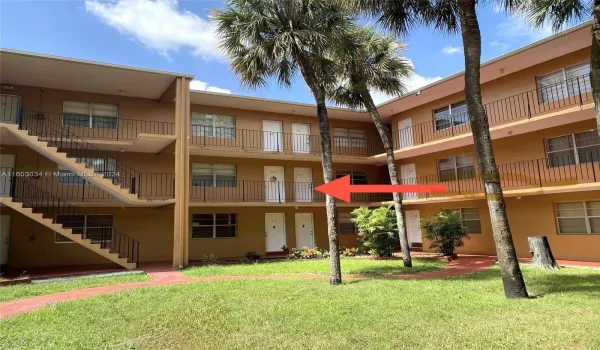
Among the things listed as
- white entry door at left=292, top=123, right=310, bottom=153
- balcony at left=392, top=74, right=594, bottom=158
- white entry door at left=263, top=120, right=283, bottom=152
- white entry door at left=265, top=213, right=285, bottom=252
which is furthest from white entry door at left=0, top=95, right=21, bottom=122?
balcony at left=392, top=74, right=594, bottom=158

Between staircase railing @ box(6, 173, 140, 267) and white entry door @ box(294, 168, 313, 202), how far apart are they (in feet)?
27.8

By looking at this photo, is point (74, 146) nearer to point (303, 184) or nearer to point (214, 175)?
point (214, 175)

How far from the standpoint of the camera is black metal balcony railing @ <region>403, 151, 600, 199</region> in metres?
14.7

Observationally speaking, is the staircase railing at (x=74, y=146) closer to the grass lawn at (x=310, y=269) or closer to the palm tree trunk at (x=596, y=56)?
the grass lawn at (x=310, y=269)

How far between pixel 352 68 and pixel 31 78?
12.6 metres

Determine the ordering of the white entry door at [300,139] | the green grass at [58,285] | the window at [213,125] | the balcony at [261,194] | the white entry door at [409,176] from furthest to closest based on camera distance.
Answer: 1. the white entry door at [300,139]
2. the white entry door at [409,176]
3. the window at [213,125]
4. the balcony at [261,194]
5. the green grass at [58,285]

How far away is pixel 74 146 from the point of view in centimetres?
1655

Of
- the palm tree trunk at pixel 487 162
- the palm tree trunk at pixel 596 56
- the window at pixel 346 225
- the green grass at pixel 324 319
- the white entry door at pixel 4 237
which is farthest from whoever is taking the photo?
the window at pixel 346 225

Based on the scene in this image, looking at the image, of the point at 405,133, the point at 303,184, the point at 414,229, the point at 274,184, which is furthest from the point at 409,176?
the point at 274,184

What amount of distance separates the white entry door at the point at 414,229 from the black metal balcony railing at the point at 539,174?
9.50ft

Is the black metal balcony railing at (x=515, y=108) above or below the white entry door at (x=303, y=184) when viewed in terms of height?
above

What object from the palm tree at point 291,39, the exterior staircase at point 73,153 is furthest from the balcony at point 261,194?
the palm tree at point 291,39

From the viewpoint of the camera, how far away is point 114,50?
1539cm

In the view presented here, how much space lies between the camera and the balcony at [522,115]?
47.8 ft
